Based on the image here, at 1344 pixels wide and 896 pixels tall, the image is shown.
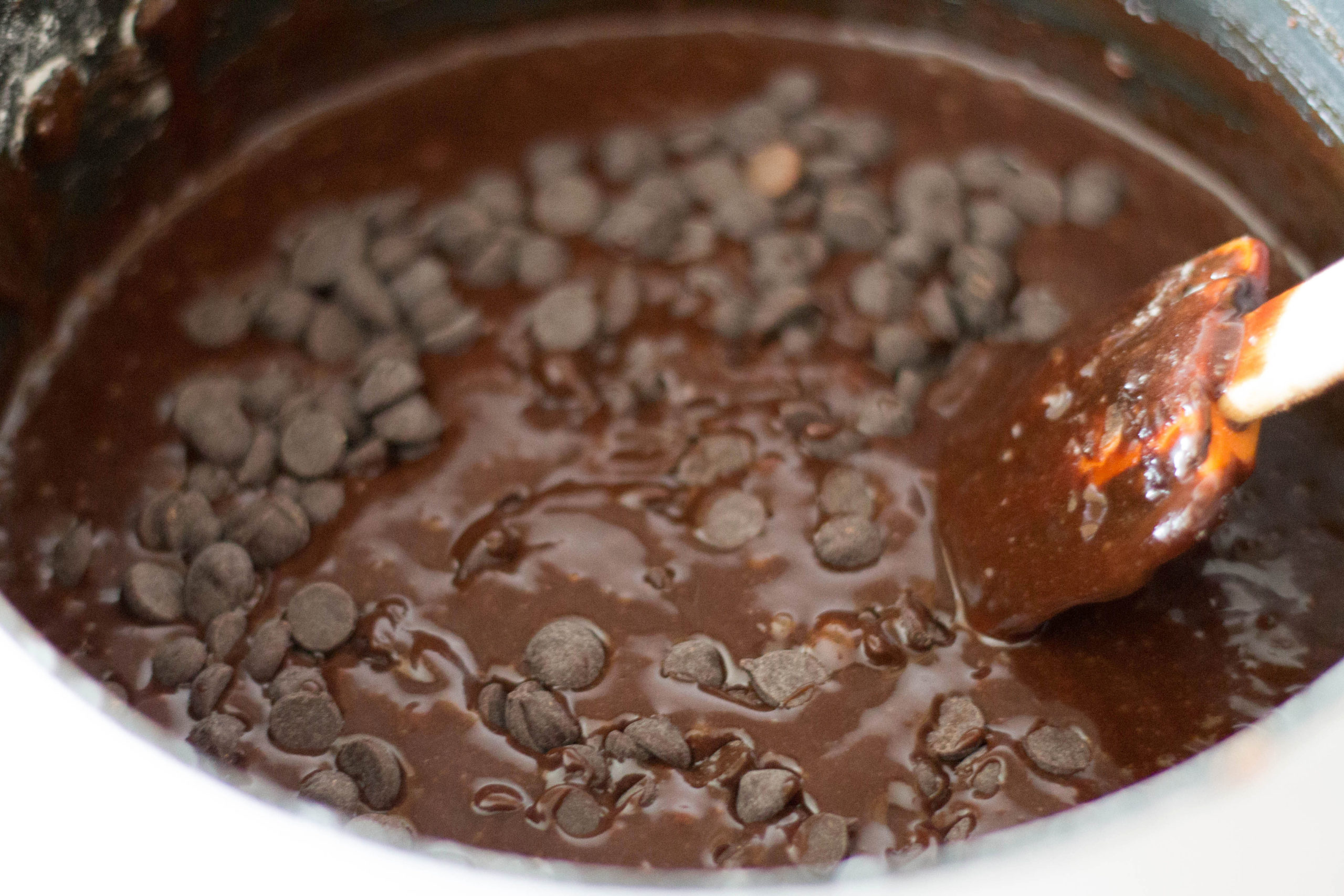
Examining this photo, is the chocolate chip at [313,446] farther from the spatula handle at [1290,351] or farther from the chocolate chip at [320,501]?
the spatula handle at [1290,351]

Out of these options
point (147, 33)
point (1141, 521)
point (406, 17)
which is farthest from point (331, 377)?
point (1141, 521)

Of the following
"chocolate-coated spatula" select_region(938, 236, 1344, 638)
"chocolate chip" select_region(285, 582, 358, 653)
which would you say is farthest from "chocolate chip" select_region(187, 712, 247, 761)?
"chocolate-coated spatula" select_region(938, 236, 1344, 638)

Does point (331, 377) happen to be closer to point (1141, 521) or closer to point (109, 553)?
point (109, 553)

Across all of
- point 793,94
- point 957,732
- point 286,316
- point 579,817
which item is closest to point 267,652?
point 579,817

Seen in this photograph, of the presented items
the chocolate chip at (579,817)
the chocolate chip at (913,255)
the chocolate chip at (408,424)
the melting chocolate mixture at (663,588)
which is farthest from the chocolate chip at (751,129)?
the chocolate chip at (579,817)

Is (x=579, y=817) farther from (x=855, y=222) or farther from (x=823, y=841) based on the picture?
(x=855, y=222)

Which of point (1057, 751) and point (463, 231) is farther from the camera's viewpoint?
point (463, 231)

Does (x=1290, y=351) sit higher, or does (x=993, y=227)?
(x=1290, y=351)
